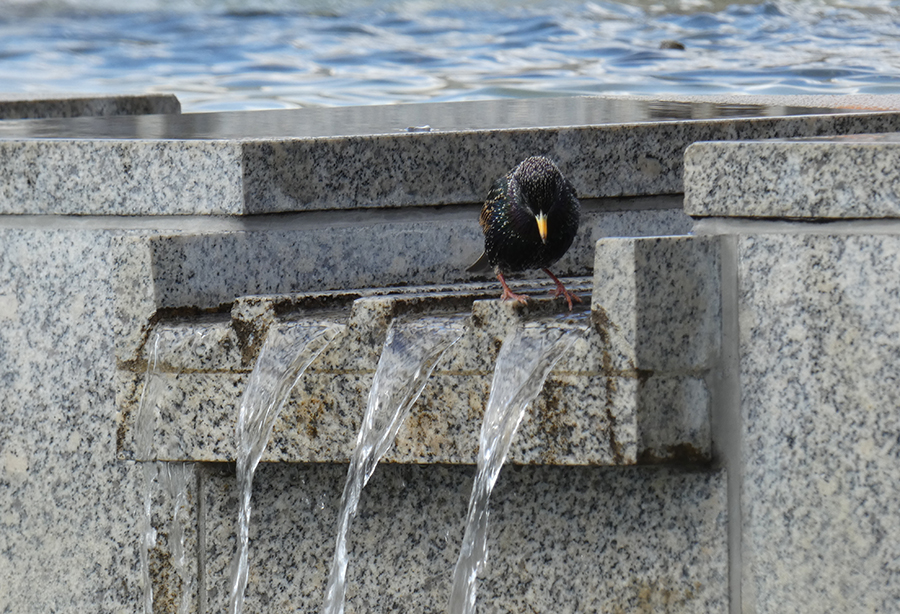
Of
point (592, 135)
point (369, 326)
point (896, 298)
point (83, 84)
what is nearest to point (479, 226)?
point (592, 135)

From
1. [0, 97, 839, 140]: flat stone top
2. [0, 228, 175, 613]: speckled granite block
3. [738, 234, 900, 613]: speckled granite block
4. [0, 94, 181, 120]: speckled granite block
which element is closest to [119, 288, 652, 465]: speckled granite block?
[738, 234, 900, 613]: speckled granite block

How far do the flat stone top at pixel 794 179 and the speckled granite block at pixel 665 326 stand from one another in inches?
6.0

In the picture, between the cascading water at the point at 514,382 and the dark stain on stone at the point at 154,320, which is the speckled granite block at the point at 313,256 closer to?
the dark stain on stone at the point at 154,320

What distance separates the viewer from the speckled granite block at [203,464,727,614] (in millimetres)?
3512

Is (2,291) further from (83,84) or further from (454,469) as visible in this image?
(83,84)

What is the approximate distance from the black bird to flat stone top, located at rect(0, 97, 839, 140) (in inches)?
26.9

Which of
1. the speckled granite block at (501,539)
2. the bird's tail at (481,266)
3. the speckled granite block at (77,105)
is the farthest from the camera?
the speckled granite block at (77,105)

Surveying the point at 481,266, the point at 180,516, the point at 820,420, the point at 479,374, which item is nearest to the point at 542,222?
the point at 481,266

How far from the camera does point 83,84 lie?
23312 millimetres

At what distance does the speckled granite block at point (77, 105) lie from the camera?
7715 millimetres

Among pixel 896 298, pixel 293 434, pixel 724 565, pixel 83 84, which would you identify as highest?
pixel 896 298

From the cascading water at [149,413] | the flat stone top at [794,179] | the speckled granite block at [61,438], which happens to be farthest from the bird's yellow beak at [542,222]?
the speckled granite block at [61,438]

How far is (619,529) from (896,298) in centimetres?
107

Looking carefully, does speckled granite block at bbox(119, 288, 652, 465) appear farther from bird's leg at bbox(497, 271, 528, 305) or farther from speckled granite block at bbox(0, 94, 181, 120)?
speckled granite block at bbox(0, 94, 181, 120)
